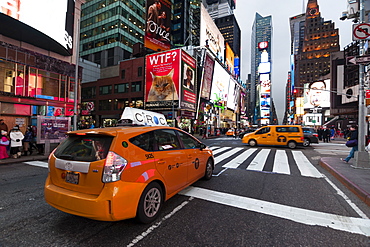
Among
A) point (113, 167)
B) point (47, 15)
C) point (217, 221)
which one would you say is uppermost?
point (47, 15)

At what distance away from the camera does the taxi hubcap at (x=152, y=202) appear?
299cm

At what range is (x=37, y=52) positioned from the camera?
55.3 feet

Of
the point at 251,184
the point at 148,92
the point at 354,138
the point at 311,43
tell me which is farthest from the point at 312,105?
the point at 311,43

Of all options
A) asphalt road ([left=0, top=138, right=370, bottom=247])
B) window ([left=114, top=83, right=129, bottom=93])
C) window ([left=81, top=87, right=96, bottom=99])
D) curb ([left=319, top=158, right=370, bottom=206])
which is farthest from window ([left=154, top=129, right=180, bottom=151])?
window ([left=81, top=87, right=96, bottom=99])

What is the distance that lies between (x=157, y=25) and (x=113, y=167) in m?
49.4

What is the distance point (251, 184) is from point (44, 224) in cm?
475

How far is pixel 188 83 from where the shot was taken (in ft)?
119

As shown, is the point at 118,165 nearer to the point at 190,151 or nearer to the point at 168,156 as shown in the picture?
the point at 168,156

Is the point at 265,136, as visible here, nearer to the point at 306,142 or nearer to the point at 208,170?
the point at 306,142

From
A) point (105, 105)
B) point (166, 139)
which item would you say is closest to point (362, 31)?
point (166, 139)

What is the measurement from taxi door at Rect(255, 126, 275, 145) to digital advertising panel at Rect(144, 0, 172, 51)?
3703 cm

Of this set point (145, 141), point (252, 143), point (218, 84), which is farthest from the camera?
point (218, 84)

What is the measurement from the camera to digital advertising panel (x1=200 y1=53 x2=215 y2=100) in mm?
42906

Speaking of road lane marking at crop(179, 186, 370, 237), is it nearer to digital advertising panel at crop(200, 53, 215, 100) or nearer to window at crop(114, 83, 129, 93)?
digital advertising panel at crop(200, 53, 215, 100)
